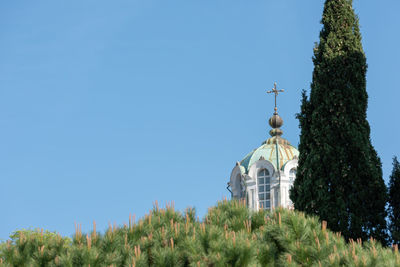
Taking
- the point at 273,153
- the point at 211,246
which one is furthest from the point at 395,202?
the point at 273,153

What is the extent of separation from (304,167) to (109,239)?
289 inches

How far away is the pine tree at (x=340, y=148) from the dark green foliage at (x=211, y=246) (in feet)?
15.7

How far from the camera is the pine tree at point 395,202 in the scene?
1418 centimetres

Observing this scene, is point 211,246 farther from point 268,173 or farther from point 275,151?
point 275,151

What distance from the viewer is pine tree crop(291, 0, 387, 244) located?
1421 centimetres

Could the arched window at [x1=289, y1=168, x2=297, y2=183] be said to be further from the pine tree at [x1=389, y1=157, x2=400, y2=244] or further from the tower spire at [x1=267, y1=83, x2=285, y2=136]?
the pine tree at [x1=389, y1=157, x2=400, y2=244]

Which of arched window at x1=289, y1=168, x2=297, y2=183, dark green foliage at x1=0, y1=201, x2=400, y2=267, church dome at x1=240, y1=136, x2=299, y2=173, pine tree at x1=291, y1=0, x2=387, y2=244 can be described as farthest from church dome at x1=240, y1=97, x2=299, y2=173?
dark green foliage at x1=0, y1=201, x2=400, y2=267

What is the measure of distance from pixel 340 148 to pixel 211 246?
294 inches

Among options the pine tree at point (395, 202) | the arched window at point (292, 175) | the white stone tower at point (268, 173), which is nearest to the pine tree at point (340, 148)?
the pine tree at point (395, 202)

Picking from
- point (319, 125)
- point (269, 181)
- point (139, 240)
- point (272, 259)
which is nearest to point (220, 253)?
point (272, 259)

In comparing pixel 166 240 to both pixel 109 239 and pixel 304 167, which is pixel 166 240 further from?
pixel 304 167

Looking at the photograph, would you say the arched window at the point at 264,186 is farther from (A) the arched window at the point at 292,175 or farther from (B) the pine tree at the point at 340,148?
(B) the pine tree at the point at 340,148

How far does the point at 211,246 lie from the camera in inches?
324

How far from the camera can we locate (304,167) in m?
15.1
